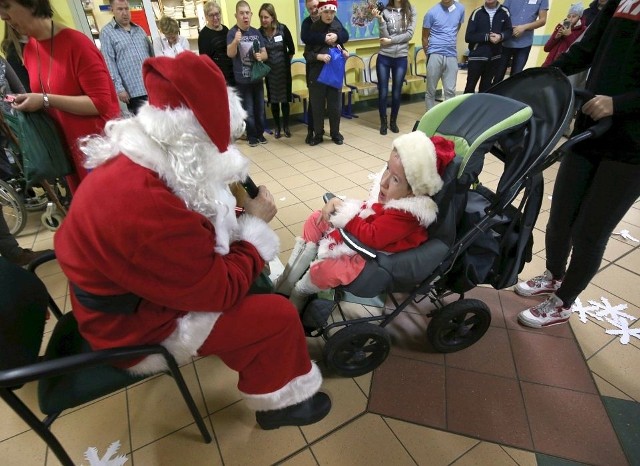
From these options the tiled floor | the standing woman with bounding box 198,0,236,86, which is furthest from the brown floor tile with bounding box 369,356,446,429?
the standing woman with bounding box 198,0,236,86

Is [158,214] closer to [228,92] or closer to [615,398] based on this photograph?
[228,92]

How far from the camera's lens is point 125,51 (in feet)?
10.9

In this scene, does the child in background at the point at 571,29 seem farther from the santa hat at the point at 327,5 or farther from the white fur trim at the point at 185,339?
the white fur trim at the point at 185,339

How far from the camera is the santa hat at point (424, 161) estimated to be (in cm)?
125

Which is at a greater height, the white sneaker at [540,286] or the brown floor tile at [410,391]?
the white sneaker at [540,286]

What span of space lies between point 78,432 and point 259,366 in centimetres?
90

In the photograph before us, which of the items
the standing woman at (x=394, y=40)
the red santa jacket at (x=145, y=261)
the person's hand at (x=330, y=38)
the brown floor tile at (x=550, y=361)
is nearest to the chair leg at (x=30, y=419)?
the red santa jacket at (x=145, y=261)

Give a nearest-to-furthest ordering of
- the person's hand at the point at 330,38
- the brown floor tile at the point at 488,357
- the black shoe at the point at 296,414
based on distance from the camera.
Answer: the black shoe at the point at 296,414 < the brown floor tile at the point at 488,357 < the person's hand at the point at 330,38

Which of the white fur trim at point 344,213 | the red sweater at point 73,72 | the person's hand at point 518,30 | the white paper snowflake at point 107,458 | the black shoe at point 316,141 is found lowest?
the black shoe at point 316,141

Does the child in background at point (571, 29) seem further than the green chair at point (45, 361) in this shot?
Yes

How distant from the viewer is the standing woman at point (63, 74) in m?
1.51

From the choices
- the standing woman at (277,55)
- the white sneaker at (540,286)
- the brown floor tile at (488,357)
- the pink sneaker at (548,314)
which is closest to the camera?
the brown floor tile at (488,357)

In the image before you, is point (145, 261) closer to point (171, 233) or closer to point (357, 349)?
point (171, 233)

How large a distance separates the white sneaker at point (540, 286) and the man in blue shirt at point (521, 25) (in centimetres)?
330
